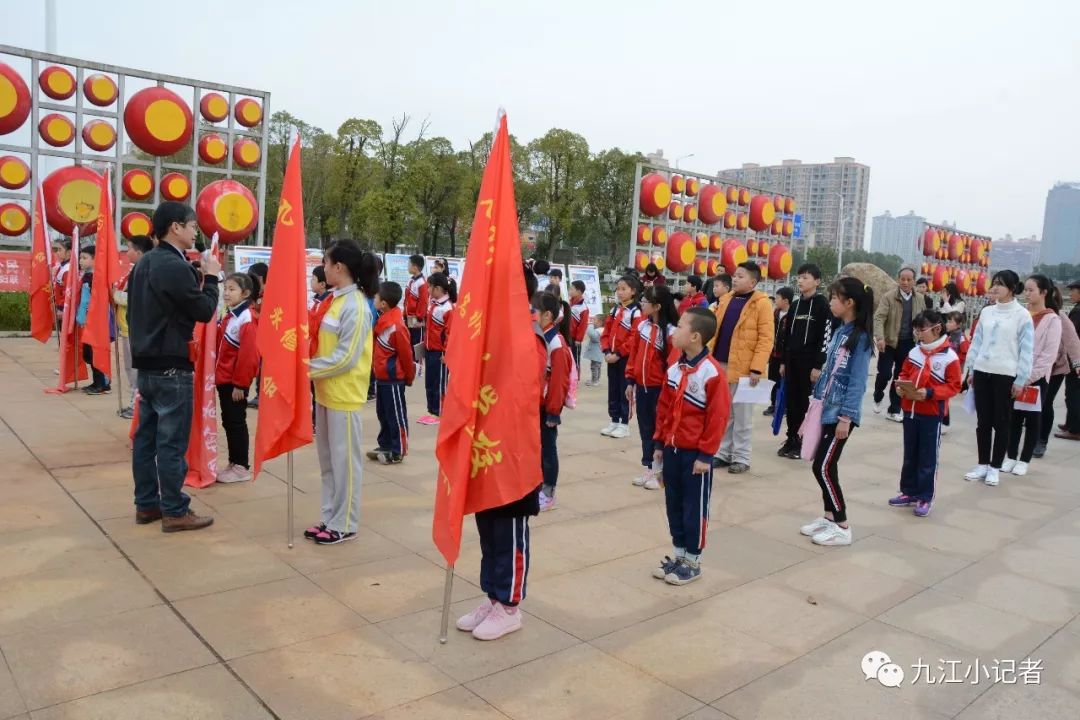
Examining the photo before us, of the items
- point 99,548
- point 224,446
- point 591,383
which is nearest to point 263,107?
point 591,383

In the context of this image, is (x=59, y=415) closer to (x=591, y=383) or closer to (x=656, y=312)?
(x=656, y=312)

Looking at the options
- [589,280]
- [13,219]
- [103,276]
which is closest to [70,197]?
[13,219]

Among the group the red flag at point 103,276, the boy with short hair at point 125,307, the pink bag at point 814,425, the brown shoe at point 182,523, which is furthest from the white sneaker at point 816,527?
the red flag at point 103,276

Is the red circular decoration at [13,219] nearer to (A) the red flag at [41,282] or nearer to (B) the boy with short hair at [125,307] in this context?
(A) the red flag at [41,282]

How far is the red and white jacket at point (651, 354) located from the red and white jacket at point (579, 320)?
10.9 ft

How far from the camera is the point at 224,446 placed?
678 centimetres

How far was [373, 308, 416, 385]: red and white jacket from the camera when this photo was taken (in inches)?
242

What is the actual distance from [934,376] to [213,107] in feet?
39.1

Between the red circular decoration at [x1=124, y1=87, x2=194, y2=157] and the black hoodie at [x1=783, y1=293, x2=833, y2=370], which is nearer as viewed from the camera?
the black hoodie at [x1=783, y1=293, x2=833, y2=370]

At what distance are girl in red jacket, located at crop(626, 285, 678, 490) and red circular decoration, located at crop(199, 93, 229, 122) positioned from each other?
9.94 metres

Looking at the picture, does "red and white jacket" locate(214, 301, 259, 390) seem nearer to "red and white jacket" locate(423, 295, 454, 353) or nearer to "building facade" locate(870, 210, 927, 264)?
"red and white jacket" locate(423, 295, 454, 353)

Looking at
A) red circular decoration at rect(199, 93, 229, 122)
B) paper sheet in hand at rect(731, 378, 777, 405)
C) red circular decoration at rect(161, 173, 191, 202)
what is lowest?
paper sheet in hand at rect(731, 378, 777, 405)

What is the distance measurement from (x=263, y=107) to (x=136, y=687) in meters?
12.8

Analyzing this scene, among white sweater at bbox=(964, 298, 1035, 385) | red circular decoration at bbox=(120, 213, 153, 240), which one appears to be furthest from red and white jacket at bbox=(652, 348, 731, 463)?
red circular decoration at bbox=(120, 213, 153, 240)
